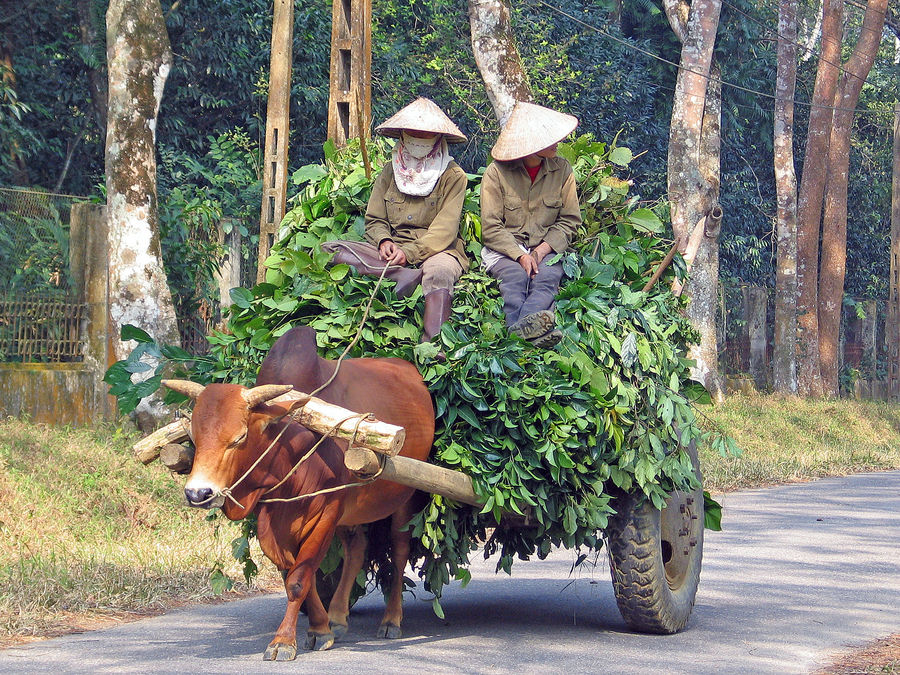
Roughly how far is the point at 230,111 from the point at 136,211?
6490 millimetres

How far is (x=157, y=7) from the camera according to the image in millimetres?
11734

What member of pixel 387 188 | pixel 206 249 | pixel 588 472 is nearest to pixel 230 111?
pixel 206 249

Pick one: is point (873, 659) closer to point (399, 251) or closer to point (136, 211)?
point (399, 251)

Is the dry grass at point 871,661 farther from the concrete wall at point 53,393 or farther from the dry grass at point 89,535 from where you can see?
the concrete wall at point 53,393

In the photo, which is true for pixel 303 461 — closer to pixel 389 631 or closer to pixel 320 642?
pixel 320 642

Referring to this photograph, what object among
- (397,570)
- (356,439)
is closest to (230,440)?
(356,439)

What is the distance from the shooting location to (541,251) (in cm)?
670

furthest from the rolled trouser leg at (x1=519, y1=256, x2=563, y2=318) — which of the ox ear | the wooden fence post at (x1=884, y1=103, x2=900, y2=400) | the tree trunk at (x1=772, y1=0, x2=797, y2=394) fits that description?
the wooden fence post at (x1=884, y1=103, x2=900, y2=400)

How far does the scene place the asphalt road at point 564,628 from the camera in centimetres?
546

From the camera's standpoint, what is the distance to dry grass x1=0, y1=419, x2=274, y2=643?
268 inches

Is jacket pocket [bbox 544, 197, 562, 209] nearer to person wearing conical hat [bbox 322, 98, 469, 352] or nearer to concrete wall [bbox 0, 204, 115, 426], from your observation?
person wearing conical hat [bbox 322, 98, 469, 352]

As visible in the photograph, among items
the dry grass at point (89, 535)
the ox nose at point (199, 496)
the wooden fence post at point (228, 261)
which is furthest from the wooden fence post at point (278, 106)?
the ox nose at point (199, 496)

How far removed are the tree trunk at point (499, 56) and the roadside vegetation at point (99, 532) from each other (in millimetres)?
4860

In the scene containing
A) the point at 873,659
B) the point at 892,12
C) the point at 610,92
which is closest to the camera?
the point at 873,659
